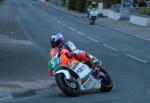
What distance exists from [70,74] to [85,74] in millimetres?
359

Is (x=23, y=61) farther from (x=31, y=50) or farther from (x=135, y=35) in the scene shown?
(x=135, y=35)

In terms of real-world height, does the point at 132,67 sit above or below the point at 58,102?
below

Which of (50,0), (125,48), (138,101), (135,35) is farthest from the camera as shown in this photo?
(50,0)

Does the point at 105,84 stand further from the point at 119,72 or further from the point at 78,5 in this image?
the point at 78,5

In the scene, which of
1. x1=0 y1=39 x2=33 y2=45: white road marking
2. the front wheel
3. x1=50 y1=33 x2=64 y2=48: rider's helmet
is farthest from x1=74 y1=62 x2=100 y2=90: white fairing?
x1=0 y1=39 x2=33 y2=45: white road marking

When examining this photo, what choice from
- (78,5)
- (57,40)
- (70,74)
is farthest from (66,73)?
(78,5)

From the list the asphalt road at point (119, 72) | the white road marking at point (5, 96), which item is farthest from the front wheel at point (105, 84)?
the white road marking at point (5, 96)

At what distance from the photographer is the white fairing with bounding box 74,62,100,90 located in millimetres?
12477

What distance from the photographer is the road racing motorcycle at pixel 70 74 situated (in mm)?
12258

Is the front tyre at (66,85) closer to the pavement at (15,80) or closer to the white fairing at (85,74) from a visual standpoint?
the white fairing at (85,74)

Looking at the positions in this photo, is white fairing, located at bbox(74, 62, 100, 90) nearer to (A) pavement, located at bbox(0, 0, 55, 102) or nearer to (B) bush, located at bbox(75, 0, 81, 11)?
(A) pavement, located at bbox(0, 0, 55, 102)

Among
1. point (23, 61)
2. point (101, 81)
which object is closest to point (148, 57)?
point (23, 61)

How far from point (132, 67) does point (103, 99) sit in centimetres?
725

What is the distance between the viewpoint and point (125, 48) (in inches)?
1073
